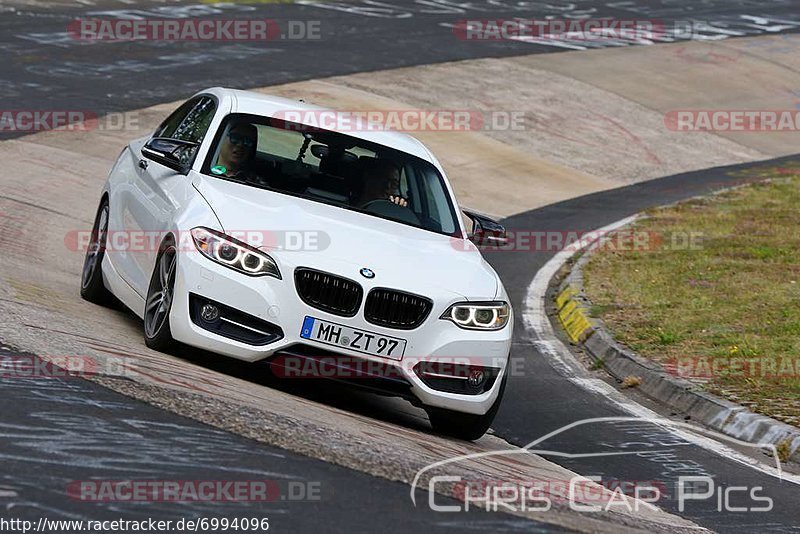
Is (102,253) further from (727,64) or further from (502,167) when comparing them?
(727,64)

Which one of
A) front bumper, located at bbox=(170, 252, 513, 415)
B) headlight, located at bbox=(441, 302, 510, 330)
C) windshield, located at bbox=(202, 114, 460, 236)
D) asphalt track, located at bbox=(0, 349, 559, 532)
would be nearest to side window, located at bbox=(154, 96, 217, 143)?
windshield, located at bbox=(202, 114, 460, 236)

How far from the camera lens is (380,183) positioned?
890 cm

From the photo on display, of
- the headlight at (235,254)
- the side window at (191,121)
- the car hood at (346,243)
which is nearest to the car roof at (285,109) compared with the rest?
the side window at (191,121)

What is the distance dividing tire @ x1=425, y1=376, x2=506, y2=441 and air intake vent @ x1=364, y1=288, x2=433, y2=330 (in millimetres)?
615

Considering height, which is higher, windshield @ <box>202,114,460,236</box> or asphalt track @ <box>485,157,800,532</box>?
windshield @ <box>202,114,460,236</box>

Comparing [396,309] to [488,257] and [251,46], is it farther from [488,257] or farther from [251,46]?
[251,46]

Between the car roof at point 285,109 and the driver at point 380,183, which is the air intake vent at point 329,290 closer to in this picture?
the driver at point 380,183

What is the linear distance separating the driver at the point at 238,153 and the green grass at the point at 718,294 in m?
3.92

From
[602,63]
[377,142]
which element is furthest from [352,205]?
[602,63]

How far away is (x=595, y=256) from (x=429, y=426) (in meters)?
7.96

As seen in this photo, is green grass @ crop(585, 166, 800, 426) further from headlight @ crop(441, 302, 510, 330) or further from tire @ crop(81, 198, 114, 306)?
tire @ crop(81, 198, 114, 306)

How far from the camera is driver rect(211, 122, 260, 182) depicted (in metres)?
8.64

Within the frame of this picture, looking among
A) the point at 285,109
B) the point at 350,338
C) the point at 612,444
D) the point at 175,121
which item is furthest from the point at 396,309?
the point at 175,121

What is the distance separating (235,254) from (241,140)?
4.96 ft
